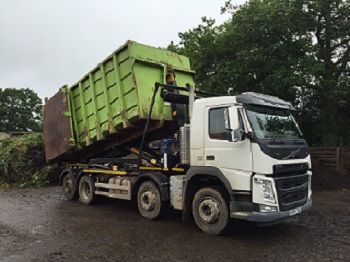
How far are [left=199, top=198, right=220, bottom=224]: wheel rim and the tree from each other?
5495 cm

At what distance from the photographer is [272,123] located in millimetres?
5781

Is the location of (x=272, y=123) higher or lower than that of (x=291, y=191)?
higher

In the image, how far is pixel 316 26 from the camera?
12.5 metres

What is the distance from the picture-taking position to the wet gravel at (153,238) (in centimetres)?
482

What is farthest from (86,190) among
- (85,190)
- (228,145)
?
(228,145)

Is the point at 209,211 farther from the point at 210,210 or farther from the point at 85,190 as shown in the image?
the point at 85,190

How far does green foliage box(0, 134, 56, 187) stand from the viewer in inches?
498

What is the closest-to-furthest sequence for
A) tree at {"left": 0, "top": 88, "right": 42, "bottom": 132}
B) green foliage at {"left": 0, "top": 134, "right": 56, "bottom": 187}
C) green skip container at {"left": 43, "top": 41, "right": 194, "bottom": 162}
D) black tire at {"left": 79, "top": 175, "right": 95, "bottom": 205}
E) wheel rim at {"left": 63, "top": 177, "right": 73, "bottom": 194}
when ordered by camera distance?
green skip container at {"left": 43, "top": 41, "right": 194, "bottom": 162} < black tire at {"left": 79, "top": 175, "right": 95, "bottom": 205} < wheel rim at {"left": 63, "top": 177, "right": 73, "bottom": 194} < green foliage at {"left": 0, "top": 134, "right": 56, "bottom": 187} < tree at {"left": 0, "top": 88, "right": 42, "bottom": 132}

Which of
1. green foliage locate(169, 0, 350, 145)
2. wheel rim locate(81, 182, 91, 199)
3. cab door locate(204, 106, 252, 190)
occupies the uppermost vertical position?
green foliage locate(169, 0, 350, 145)

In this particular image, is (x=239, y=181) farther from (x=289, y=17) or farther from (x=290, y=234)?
(x=289, y=17)

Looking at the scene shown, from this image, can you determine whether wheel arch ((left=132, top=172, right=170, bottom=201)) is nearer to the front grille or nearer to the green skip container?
the green skip container

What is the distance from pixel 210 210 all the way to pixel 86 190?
474 cm

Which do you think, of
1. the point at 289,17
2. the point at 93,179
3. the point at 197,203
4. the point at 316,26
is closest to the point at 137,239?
the point at 197,203

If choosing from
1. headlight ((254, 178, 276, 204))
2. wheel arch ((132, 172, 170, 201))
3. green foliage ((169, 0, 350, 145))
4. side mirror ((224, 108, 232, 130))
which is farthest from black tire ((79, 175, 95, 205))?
green foliage ((169, 0, 350, 145))
